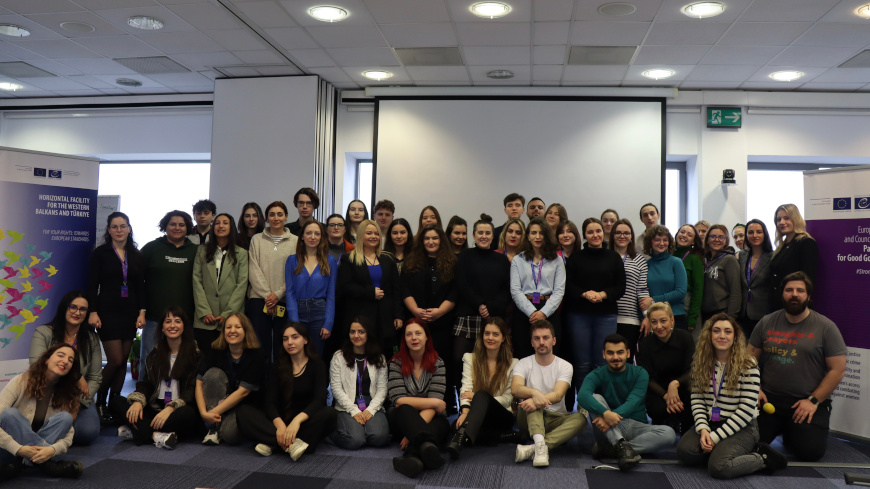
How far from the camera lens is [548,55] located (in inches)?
254

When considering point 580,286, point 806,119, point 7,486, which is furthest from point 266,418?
point 806,119

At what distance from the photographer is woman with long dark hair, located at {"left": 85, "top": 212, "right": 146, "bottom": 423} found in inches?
A: 184

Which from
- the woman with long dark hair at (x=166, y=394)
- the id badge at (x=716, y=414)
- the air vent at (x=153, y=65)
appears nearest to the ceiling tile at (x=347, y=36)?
the air vent at (x=153, y=65)

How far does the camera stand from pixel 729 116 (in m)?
7.55

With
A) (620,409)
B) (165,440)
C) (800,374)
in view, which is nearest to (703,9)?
(800,374)

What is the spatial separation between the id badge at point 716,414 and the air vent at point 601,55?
150 inches

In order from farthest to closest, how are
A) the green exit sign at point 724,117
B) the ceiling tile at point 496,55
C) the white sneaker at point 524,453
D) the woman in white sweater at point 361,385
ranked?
the green exit sign at point 724,117 < the ceiling tile at point 496,55 < the woman in white sweater at point 361,385 < the white sneaker at point 524,453

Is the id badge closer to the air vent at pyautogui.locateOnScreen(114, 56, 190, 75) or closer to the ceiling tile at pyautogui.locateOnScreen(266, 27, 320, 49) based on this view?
the ceiling tile at pyautogui.locateOnScreen(266, 27, 320, 49)

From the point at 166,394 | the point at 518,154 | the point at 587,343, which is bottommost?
the point at 166,394

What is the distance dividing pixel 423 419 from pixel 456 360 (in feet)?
2.36

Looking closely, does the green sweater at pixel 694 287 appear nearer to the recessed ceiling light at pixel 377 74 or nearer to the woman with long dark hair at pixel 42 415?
the recessed ceiling light at pixel 377 74

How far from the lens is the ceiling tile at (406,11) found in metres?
5.31

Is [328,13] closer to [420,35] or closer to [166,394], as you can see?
[420,35]

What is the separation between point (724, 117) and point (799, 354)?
4.28 meters
